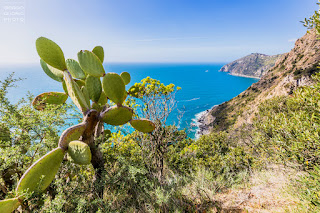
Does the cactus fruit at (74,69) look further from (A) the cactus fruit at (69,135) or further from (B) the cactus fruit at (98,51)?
(A) the cactus fruit at (69,135)

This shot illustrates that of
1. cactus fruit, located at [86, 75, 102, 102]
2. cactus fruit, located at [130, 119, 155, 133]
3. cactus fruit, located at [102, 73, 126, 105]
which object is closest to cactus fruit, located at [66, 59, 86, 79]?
cactus fruit, located at [86, 75, 102, 102]

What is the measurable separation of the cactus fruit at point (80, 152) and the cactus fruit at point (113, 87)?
1025mm

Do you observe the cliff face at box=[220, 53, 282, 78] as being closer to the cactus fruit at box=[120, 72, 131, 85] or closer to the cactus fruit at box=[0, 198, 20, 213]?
the cactus fruit at box=[120, 72, 131, 85]

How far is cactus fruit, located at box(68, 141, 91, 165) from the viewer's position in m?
2.22

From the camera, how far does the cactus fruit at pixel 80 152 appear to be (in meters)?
2.22

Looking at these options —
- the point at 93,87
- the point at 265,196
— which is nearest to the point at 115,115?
the point at 93,87

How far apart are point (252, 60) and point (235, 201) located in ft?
587

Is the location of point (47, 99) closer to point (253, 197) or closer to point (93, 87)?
point (93, 87)

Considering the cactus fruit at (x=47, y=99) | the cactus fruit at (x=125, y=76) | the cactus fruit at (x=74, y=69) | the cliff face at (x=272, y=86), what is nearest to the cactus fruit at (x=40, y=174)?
the cactus fruit at (x=47, y=99)

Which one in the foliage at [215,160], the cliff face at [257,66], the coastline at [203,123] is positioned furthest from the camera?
the cliff face at [257,66]

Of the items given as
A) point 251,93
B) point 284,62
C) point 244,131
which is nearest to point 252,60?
point 284,62

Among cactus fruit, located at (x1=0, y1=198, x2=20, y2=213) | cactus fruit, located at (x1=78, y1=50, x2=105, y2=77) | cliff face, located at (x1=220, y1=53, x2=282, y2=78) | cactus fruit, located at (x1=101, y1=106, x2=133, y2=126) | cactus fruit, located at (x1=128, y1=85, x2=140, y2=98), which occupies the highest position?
cliff face, located at (x1=220, y1=53, x2=282, y2=78)

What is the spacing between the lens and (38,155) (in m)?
2.73

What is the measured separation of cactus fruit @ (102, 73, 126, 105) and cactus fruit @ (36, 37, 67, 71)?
88 centimetres
